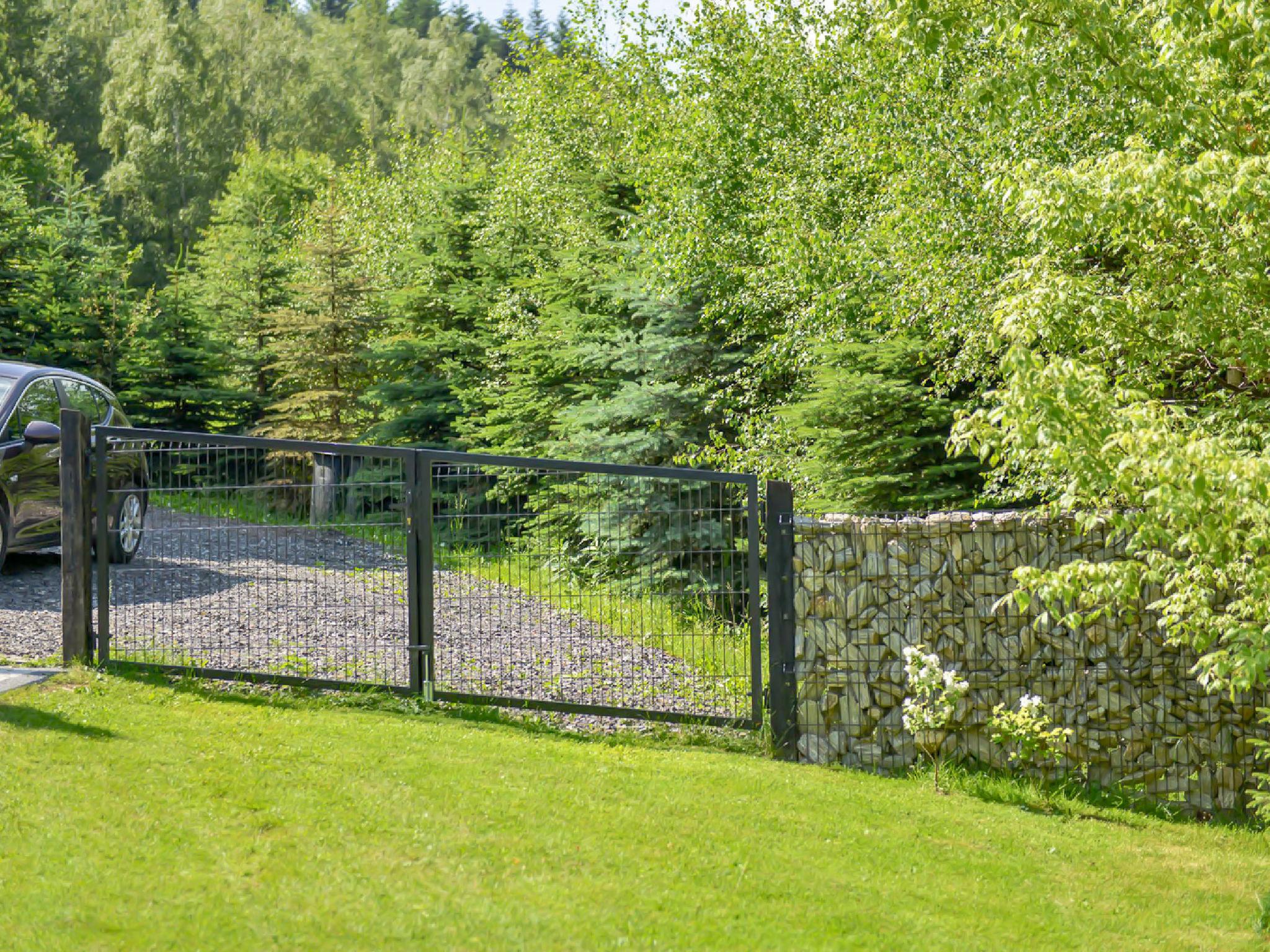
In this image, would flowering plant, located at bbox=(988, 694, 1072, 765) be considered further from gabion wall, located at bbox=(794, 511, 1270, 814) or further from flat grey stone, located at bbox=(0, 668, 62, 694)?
flat grey stone, located at bbox=(0, 668, 62, 694)

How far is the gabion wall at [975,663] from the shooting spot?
777 centimetres

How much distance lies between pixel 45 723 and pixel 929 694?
5296 millimetres

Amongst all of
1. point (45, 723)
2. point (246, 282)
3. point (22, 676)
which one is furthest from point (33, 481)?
point (246, 282)

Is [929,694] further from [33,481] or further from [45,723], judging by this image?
[33,481]

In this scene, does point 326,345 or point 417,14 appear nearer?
point 326,345

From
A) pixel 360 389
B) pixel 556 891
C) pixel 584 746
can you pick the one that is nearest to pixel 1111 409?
pixel 556 891

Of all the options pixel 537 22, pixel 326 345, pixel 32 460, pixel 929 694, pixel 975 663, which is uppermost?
pixel 537 22

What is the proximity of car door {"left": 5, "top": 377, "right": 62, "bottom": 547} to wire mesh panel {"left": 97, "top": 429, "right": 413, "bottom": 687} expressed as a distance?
6.34 ft

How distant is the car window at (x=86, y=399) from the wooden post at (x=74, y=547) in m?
3.07

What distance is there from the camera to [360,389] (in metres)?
24.3

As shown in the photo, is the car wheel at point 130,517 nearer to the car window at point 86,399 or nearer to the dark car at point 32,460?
the dark car at point 32,460

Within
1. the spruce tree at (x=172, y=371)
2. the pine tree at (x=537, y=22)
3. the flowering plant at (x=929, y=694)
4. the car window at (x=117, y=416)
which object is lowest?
the flowering plant at (x=929, y=694)

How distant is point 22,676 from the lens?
24.5ft

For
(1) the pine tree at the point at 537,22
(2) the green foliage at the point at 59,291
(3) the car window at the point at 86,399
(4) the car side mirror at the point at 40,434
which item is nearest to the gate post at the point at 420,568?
(4) the car side mirror at the point at 40,434
